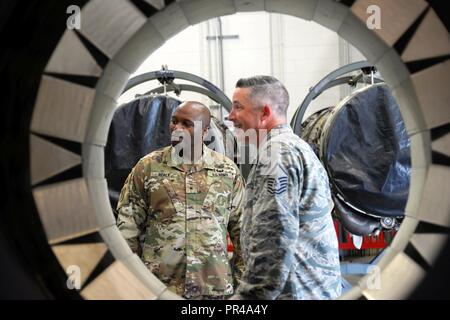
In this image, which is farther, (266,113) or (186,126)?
(186,126)

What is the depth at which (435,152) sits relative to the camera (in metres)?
1.07

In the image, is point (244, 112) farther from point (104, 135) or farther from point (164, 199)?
point (104, 135)

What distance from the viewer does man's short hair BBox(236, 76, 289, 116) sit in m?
2.05

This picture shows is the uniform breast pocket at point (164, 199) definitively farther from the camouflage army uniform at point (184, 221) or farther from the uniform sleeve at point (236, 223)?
the uniform sleeve at point (236, 223)

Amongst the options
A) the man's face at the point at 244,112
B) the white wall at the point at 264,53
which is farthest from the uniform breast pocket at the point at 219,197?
the white wall at the point at 264,53

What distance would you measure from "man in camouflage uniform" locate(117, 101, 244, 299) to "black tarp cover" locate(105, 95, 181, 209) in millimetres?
982

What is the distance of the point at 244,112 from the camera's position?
208cm

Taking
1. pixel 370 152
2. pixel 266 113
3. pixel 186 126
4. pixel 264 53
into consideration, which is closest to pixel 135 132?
pixel 186 126

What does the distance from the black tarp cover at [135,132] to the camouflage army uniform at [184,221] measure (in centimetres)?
102

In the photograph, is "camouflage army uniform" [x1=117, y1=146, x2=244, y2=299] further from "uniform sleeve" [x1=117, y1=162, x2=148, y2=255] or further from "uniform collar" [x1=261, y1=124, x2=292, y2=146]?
"uniform collar" [x1=261, y1=124, x2=292, y2=146]

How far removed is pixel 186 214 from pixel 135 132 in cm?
134

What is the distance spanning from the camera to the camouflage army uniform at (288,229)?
163 centimetres

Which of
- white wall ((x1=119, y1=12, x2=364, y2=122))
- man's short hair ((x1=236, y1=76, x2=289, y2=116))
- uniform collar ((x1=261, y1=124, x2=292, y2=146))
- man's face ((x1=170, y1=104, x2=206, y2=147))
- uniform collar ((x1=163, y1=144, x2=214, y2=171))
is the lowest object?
uniform collar ((x1=163, y1=144, x2=214, y2=171))

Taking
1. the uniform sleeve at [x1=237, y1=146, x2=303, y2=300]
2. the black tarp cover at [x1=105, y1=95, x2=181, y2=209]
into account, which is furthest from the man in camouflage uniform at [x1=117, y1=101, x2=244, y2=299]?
the black tarp cover at [x1=105, y1=95, x2=181, y2=209]
